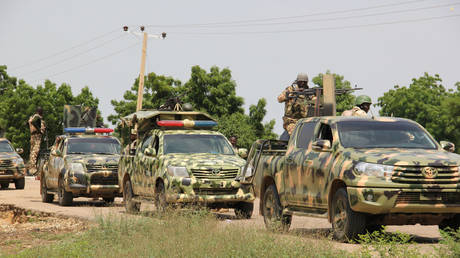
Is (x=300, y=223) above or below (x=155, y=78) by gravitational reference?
below

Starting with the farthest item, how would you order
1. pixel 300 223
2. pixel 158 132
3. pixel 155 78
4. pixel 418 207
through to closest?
pixel 155 78 < pixel 158 132 < pixel 300 223 < pixel 418 207

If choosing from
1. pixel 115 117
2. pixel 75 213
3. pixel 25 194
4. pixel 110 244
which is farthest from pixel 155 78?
pixel 110 244

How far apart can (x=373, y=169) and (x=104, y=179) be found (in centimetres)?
1306

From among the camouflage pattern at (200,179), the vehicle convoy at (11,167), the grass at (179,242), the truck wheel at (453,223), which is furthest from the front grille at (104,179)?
the truck wheel at (453,223)

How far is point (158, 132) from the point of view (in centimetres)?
2005

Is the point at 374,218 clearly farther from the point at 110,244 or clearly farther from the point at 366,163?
the point at 110,244

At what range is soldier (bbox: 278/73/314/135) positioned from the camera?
60.5 ft

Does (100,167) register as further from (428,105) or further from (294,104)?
(428,105)

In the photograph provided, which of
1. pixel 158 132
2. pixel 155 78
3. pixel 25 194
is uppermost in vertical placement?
pixel 155 78

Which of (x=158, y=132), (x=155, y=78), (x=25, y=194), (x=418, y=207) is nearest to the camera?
(x=418, y=207)

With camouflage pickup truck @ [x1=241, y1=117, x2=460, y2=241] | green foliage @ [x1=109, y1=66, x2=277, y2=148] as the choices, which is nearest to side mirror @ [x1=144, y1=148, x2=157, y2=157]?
camouflage pickup truck @ [x1=241, y1=117, x2=460, y2=241]

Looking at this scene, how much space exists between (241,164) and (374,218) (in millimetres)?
6269

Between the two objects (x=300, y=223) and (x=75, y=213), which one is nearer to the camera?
(x=300, y=223)

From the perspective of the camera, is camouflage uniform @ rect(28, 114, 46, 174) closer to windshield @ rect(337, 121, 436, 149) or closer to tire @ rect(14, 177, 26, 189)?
tire @ rect(14, 177, 26, 189)
